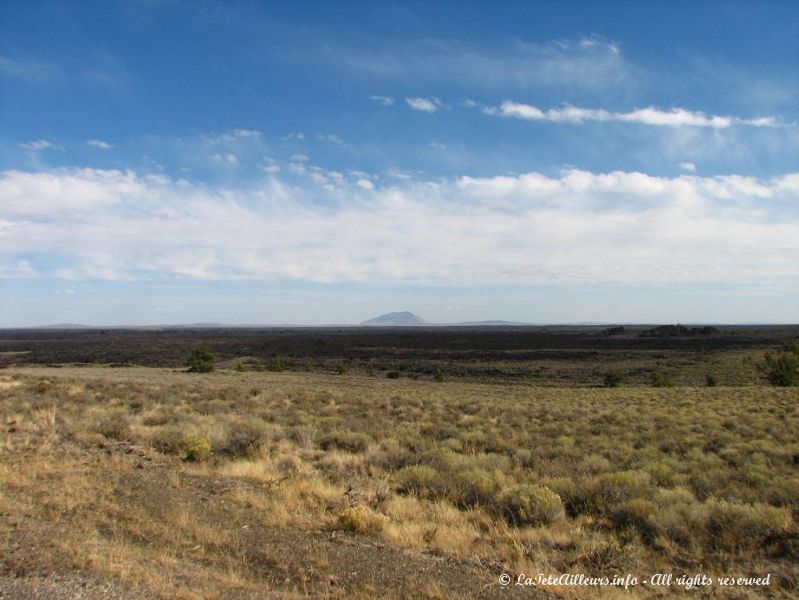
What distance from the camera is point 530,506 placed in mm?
7902

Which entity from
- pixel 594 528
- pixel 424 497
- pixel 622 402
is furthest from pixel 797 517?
pixel 622 402

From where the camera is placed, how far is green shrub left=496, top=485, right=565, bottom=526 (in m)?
7.79

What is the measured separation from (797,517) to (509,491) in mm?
4198

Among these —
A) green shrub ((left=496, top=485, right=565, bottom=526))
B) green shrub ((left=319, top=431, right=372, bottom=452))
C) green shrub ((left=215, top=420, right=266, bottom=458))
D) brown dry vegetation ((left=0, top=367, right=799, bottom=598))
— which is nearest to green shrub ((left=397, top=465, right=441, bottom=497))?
brown dry vegetation ((left=0, top=367, right=799, bottom=598))

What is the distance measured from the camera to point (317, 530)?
715 cm

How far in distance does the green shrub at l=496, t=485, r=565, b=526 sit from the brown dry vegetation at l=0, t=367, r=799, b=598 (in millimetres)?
33

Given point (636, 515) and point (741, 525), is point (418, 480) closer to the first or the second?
point (636, 515)

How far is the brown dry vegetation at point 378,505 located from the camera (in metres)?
5.51

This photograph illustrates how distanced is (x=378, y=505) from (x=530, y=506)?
7.96 feet

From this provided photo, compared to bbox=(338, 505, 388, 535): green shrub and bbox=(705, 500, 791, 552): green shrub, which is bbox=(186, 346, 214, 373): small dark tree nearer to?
bbox=(338, 505, 388, 535): green shrub

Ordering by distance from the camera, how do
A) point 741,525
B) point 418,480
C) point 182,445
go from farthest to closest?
point 182,445, point 418,480, point 741,525

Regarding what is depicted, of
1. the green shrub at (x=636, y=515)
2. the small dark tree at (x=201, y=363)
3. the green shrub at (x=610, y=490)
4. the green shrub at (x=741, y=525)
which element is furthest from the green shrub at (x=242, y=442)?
the small dark tree at (x=201, y=363)

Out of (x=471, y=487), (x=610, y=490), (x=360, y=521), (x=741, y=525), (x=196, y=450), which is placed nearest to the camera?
(x=741, y=525)

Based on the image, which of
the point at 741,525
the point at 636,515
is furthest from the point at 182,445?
the point at 741,525
